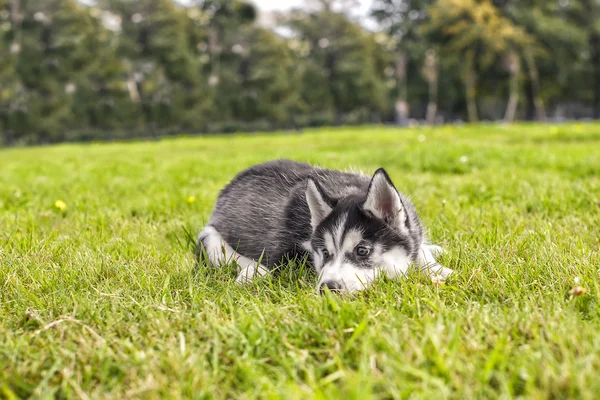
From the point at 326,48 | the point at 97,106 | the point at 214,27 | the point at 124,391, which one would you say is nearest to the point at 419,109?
the point at 326,48

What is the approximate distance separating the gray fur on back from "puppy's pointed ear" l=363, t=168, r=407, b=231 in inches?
5.5

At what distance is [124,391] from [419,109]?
175 feet

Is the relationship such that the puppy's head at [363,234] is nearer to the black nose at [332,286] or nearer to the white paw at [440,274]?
the black nose at [332,286]

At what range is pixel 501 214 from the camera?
4.50 m

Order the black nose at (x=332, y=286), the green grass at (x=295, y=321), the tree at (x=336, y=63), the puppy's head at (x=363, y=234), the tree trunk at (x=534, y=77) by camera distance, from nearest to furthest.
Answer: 1. the green grass at (x=295, y=321)
2. the black nose at (x=332, y=286)
3. the puppy's head at (x=363, y=234)
4. the tree trunk at (x=534, y=77)
5. the tree at (x=336, y=63)

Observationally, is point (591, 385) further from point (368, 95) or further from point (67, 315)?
point (368, 95)

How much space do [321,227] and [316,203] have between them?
6.3 inches

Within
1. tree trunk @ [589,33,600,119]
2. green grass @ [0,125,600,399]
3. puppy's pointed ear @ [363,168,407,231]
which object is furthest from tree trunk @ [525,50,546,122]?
puppy's pointed ear @ [363,168,407,231]

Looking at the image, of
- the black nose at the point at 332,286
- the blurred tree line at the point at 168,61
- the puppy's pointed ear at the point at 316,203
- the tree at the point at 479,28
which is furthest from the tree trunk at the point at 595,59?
the black nose at the point at 332,286

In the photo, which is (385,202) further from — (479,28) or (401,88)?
(401,88)

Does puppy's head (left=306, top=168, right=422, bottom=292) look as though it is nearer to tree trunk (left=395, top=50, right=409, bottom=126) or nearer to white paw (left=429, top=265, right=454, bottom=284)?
white paw (left=429, top=265, right=454, bottom=284)

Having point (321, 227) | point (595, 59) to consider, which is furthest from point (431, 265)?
point (595, 59)

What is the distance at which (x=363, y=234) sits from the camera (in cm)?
294

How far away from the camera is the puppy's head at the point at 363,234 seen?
9.43 ft
